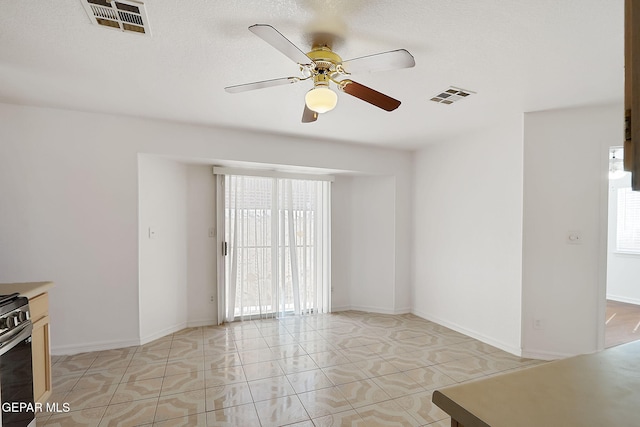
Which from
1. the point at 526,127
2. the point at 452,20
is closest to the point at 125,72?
the point at 452,20

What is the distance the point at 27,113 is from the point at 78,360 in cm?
245

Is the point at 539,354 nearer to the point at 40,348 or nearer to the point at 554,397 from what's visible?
the point at 554,397

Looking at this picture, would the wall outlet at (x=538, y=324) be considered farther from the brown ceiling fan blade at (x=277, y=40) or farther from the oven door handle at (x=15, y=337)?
the oven door handle at (x=15, y=337)

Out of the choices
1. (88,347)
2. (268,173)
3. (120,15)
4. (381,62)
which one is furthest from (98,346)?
(381,62)

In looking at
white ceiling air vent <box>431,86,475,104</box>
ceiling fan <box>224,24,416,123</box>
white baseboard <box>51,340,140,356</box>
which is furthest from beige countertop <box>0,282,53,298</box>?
white ceiling air vent <box>431,86,475,104</box>

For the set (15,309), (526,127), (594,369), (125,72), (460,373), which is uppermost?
(125,72)

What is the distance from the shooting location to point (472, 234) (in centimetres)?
372

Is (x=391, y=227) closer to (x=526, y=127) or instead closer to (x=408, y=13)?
(x=526, y=127)

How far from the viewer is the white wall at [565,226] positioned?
2.92 meters

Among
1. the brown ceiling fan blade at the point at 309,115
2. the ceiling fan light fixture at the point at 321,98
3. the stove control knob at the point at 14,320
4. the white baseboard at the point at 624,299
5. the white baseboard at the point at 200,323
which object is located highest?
the brown ceiling fan blade at the point at 309,115

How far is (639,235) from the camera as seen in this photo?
5.29m

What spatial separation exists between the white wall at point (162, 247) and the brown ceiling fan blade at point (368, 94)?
258 centimetres

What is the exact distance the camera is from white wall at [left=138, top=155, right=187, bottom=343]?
11.2 ft

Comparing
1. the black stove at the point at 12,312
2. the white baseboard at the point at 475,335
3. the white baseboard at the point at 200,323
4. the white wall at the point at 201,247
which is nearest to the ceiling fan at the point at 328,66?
the black stove at the point at 12,312
